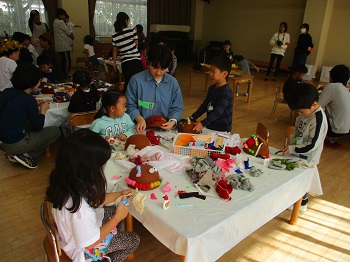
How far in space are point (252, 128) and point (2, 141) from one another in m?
3.37

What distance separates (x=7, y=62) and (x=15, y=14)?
5.19 meters

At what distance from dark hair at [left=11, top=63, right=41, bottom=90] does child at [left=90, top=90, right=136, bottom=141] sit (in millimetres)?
981

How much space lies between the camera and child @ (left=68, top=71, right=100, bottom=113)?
3084mm

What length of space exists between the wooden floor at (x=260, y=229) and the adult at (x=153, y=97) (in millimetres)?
907

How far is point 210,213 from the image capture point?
1312mm

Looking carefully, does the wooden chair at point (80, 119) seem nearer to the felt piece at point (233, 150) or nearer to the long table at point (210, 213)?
the long table at point (210, 213)

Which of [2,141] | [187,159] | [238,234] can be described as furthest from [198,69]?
[238,234]

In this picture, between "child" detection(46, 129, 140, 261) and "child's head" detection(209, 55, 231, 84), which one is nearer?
"child" detection(46, 129, 140, 261)

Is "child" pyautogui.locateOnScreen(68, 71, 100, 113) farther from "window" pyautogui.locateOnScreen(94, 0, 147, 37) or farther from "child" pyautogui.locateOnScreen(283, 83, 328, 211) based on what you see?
"window" pyautogui.locateOnScreen(94, 0, 147, 37)

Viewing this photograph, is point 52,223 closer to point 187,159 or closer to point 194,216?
point 194,216

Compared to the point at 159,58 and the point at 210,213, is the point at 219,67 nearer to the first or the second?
the point at 159,58

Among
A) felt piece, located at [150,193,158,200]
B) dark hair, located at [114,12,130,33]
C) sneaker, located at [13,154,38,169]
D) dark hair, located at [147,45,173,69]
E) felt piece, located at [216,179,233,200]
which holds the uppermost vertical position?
dark hair, located at [114,12,130,33]

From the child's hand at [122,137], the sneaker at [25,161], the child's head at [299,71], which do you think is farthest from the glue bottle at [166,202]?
the child's head at [299,71]

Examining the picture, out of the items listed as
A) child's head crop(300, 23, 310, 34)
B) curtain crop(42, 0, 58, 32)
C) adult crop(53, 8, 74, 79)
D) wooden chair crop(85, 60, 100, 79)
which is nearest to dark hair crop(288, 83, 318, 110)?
wooden chair crop(85, 60, 100, 79)
